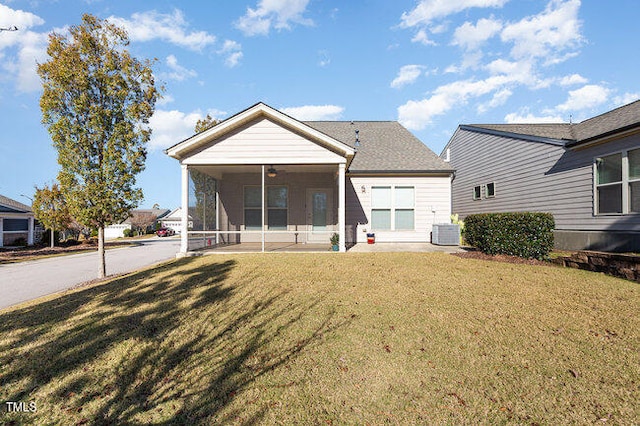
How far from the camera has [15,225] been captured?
24234mm

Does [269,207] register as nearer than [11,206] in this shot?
Yes

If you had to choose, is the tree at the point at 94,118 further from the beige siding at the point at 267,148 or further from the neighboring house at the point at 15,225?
the neighboring house at the point at 15,225

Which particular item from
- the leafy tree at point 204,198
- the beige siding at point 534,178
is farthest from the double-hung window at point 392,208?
the leafy tree at point 204,198

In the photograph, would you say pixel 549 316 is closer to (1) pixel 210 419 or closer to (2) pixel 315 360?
(2) pixel 315 360

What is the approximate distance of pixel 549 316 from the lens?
177 inches

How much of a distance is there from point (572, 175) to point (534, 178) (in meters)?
1.79

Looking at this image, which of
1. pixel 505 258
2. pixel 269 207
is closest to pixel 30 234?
pixel 269 207

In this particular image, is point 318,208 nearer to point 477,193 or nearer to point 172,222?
point 477,193

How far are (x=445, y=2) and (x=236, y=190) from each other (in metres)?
11.8

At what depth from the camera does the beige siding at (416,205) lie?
42.9 ft

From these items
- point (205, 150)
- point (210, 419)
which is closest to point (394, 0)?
point (205, 150)

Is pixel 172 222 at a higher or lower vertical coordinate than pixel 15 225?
lower

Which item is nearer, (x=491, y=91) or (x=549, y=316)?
(x=549, y=316)

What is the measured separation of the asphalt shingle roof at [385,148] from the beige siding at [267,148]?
11.7 ft
